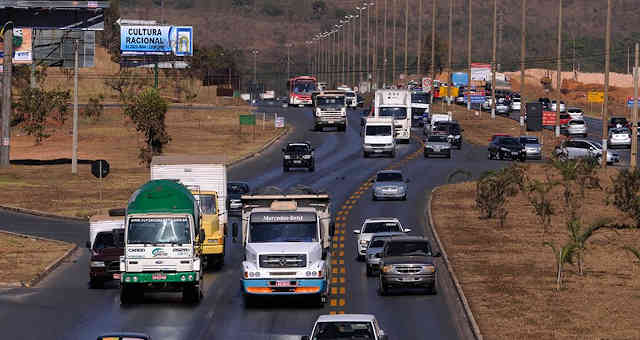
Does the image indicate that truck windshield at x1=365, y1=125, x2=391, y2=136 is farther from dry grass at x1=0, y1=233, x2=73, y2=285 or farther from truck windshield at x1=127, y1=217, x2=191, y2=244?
truck windshield at x1=127, y1=217, x2=191, y2=244

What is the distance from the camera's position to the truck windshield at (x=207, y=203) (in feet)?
142

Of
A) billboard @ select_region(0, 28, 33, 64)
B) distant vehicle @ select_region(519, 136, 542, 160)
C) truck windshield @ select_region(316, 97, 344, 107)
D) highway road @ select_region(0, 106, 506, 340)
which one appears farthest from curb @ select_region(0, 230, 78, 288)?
truck windshield @ select_region(316, 97, 344, 107)

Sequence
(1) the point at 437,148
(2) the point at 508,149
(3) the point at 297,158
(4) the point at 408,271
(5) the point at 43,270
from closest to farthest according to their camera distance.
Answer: (4) the point at 408,271
(5) the point at 43,270
(3) the point at 297,158
(2) the point at 508,149
(1) the point at 437,148

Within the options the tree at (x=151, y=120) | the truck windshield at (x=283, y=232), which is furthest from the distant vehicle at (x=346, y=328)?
the tree at (x=151, y=120)

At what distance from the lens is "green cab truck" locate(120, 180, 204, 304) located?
35.5m

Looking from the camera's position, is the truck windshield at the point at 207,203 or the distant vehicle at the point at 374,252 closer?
the distant vehicle at the point at 374,252

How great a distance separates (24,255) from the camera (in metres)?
49.2

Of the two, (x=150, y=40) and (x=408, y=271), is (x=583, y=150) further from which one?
(x=150, y=40)

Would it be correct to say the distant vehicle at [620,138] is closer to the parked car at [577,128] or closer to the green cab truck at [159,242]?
the parked car at [577,128]

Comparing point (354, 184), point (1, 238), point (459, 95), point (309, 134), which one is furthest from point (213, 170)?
point (459, 95)

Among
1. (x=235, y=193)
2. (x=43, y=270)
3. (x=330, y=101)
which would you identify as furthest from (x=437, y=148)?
(x=43, y=270)

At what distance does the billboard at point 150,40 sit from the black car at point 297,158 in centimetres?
5944

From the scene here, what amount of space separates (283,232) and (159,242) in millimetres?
3840

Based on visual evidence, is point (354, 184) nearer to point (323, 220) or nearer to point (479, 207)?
point (479, 207)
